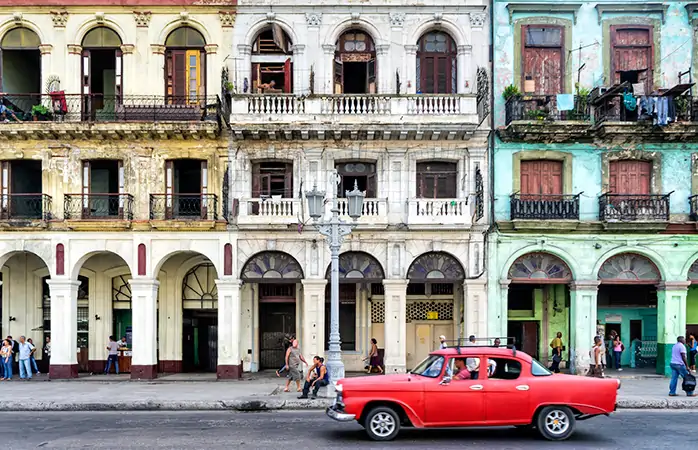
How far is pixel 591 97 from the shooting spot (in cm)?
2608

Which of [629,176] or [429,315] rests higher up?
[629,176]

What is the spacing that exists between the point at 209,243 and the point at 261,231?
191 centimetres

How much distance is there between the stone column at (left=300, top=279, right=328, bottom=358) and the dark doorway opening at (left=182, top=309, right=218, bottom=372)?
4463 millimetres

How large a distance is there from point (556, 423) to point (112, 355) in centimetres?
1834

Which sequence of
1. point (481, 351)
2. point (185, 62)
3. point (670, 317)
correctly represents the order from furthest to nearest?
1. point (185, 62)
2. point (670, 317)
3. point (481, 351)

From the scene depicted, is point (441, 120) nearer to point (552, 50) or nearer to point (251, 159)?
point (552, 50)

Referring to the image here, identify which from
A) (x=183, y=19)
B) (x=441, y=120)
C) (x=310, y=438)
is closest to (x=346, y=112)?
(x=441, y=120)

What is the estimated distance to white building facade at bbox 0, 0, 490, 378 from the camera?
25.9m

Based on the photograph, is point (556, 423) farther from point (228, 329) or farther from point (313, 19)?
point (313, 19)

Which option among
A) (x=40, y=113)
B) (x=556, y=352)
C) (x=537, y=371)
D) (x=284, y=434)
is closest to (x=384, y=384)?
(x=284, y=434)

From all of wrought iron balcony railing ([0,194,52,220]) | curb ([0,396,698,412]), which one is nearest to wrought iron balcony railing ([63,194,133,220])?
wrought iron balcony railing ([0,194,52,220])

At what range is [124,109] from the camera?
26.3 m

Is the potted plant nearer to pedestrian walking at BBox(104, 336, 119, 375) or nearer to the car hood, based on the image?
pedestrian walking at BBox(104, 336, 119, 375)

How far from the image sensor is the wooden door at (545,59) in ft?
87.4
